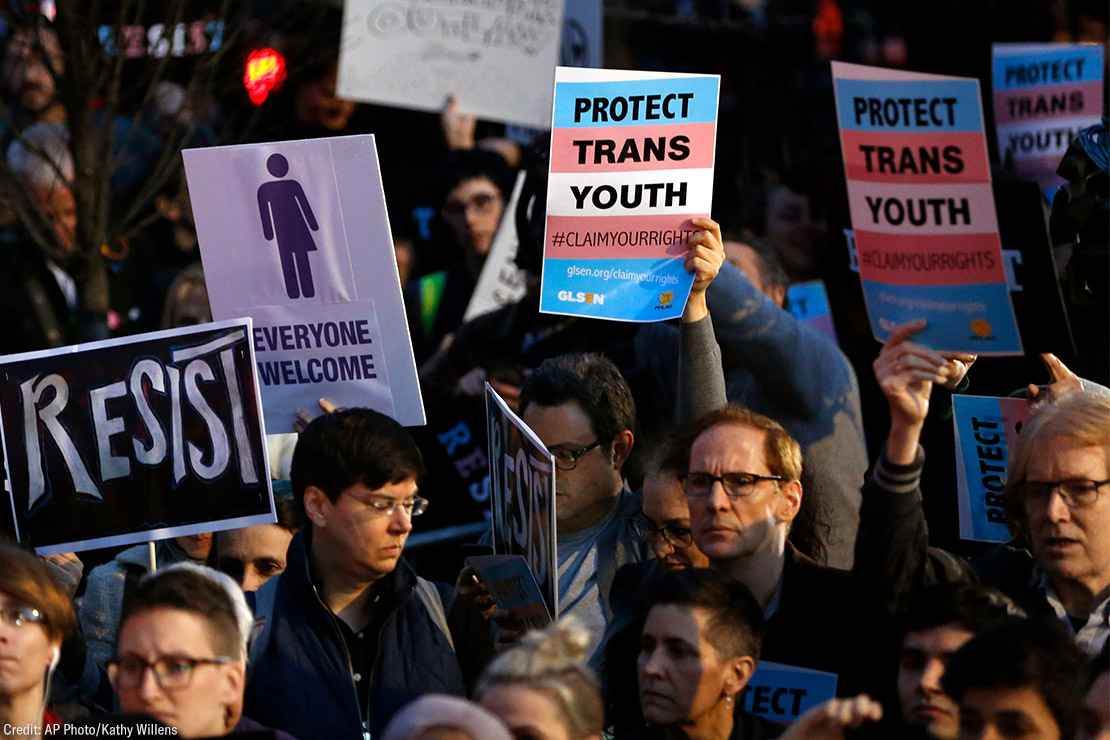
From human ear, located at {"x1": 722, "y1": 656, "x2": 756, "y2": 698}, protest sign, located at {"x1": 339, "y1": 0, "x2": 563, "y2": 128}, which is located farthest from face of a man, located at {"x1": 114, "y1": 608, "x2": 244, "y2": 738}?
protest sign, located at {"x1": 339, "y1": 0, "x2": 563, "y2": 128}

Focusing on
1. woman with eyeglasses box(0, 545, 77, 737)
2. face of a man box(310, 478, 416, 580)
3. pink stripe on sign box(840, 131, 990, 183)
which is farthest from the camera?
pink stripe on sign box(840, 131, 990, 183)

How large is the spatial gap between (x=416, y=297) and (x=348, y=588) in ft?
13.7

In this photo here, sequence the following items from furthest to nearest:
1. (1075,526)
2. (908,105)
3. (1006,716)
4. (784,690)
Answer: (908,105)
(1075,526)
(784,690)
(1006,716)

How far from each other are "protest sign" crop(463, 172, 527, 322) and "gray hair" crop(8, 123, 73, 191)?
5.85 feet

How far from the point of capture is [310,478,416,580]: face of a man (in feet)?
18.6

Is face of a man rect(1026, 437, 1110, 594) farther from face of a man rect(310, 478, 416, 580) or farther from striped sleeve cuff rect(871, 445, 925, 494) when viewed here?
face of a man rect(310, 478, 416, 580)

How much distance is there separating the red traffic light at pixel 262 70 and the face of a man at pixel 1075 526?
14.1ft

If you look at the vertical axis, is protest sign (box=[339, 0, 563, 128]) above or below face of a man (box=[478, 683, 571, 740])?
above

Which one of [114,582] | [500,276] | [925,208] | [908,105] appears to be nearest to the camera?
[114,582]

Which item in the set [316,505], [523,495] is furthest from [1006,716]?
[316,505]

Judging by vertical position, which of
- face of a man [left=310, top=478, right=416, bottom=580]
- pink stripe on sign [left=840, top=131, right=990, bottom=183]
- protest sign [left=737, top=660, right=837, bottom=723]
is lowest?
protest sign [left=737, top=660, right=837, bottom=723]

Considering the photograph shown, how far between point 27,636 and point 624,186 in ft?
7.32

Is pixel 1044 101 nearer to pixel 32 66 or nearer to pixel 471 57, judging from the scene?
pixel 471 57

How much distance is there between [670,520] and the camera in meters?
5.91
